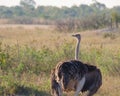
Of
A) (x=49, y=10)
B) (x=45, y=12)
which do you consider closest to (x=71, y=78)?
(x=45, y=12)

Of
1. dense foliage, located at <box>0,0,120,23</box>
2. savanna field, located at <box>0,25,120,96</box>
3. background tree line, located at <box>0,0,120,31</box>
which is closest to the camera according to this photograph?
savanna field, located at <box>0,25,120,96</box>

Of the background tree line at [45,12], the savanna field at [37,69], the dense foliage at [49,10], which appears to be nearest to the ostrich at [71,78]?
the savanna field at [37,69]

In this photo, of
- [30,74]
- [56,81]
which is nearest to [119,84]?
[30,74]

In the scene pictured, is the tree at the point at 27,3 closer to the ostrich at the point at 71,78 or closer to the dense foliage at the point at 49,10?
the dense foliage at the point at 49,10

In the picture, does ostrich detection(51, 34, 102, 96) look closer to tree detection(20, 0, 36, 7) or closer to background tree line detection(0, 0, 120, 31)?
background tree line detection(0, 0, 120, 31)

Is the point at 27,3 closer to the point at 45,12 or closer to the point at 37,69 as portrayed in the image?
the point at 45,12

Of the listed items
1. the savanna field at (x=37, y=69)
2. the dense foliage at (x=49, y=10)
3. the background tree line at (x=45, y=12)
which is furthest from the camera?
the dense foliage at (x=49, y=10)

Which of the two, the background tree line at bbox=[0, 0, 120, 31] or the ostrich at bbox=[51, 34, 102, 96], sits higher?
the ostrich at bbox=[51, 34, 102, 96]

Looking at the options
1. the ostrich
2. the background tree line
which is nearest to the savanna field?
the ostrich

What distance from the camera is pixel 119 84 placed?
9758 millimetres

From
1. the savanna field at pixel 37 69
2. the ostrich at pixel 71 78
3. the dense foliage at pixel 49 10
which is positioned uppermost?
the ostrich at pixel 71 78

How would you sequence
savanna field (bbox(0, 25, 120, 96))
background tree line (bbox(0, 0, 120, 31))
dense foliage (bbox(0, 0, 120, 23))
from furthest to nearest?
dense foliage (bbox(0, 0, 120, 23)), background tree line (bbox(0, 0, 120, 31)), savanna field (bbox(0, 25, 120, 96))

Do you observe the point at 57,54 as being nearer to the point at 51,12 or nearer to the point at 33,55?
the point at 33,55

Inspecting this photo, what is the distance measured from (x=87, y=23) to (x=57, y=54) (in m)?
21.0
